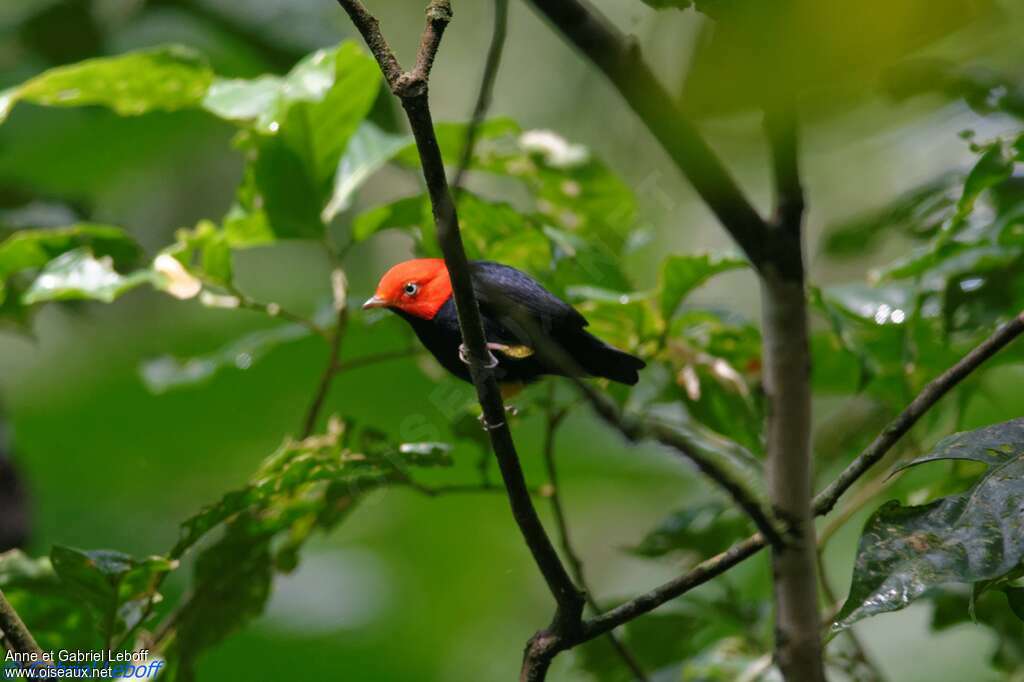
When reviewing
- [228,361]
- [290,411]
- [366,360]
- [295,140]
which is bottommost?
[366,360]

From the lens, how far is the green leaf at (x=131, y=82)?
246 cm

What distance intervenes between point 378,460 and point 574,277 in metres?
0.77

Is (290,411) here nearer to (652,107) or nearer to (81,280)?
(81,280)

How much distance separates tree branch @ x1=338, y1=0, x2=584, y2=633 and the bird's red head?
1.11 metres

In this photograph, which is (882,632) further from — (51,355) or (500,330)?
(51,355)

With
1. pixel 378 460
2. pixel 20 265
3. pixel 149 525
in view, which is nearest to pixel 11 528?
pixel 20 265

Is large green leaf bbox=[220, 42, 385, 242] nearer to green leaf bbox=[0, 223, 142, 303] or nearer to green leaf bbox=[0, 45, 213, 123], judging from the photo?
green leaf bbox=[0, 45, 213, 123]

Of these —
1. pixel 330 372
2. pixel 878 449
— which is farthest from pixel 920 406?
→ pixel 330 372

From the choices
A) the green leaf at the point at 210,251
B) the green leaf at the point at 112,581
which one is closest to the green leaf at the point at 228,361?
the green leaf at the point at 210,251

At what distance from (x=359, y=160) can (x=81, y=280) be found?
748 mm

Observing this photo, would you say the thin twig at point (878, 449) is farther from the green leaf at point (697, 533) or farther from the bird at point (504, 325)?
the green leaf at point (697, 533)

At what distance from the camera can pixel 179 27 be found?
4.46 m

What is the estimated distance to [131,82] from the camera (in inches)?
100.0

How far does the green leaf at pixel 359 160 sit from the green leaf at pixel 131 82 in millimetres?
403
